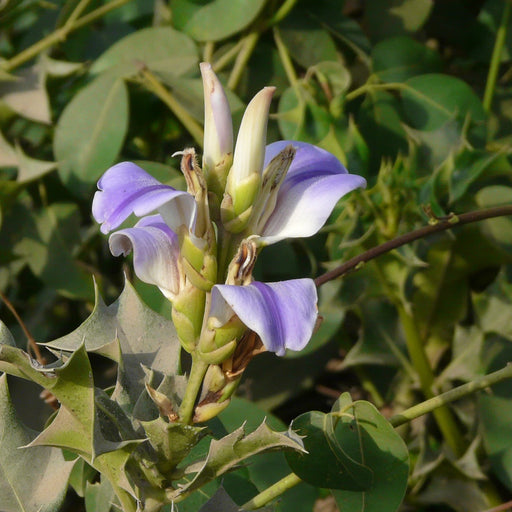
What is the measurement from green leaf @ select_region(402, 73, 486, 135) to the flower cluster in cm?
55

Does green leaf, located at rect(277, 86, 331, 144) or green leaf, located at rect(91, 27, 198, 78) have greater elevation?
green leaf, located at rect(91, 27, 198, 78)

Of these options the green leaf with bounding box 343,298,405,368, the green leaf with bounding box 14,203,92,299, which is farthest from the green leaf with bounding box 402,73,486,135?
the green leaf with bounding box 14,203,92,299

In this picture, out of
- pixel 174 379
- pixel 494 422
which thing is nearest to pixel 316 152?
pixel 174 379

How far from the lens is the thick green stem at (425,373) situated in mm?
900

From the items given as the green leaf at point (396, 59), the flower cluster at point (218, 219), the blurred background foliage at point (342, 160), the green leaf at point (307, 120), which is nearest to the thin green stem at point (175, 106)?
the blurred background foliage at point (342, 160)

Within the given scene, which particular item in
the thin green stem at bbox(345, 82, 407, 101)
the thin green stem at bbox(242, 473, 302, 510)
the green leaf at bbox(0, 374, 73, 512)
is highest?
the green leaf at bbox(0, 374, 73, 512)

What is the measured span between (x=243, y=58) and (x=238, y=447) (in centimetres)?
69

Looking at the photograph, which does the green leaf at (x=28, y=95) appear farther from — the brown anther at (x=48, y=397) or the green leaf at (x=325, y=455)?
the green leaf at (x=325, y=455)

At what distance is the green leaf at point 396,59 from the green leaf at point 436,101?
51mm

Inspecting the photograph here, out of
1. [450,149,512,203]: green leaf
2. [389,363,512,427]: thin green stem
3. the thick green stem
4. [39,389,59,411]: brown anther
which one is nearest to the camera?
[389,363,512,427]: thin green stem

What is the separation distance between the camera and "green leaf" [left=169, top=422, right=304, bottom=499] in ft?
1.51

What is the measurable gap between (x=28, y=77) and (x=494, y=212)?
0.66 metres

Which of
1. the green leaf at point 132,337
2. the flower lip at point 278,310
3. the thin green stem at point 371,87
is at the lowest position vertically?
the thin green stem at point 371,87

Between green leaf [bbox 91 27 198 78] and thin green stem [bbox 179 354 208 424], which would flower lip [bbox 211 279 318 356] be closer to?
thin green stem [bbox 179 354 208 424]
